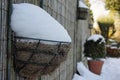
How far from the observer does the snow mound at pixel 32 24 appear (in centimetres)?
319

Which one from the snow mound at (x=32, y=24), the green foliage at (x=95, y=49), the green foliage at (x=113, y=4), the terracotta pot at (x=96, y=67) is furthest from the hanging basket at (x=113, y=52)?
the snow mound at (x=32, y=24)

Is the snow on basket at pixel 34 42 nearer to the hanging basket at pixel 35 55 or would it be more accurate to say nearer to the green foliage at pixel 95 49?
the hanging basket at pixel 35 55

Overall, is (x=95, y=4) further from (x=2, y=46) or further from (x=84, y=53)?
(x=2, y=46)

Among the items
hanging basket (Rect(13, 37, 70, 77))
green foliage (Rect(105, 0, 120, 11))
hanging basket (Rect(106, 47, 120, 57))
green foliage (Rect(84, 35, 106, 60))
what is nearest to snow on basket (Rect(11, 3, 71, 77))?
hanging basket (Rect(13, 37, 70, 77))

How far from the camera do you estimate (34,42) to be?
3174 millimetres

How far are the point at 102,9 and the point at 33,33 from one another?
30625 millimetres

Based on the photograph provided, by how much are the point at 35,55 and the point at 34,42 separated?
0.42ft

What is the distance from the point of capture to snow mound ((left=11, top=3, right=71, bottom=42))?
3.19 metres

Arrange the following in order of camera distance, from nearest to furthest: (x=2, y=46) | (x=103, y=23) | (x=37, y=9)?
1. (x=2, y=46)
2. (x=37, y=9)
3. (x=103, y=23)

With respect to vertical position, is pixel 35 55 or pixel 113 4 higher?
pixel 113 4

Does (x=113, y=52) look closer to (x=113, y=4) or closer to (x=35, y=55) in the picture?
(x=113, y=4)

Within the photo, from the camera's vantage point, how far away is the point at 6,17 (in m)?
3.21

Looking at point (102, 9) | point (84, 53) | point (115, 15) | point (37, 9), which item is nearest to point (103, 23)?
point (115, 15)

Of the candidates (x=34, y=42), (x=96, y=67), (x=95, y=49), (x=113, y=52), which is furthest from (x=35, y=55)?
(x=113, y=52)
